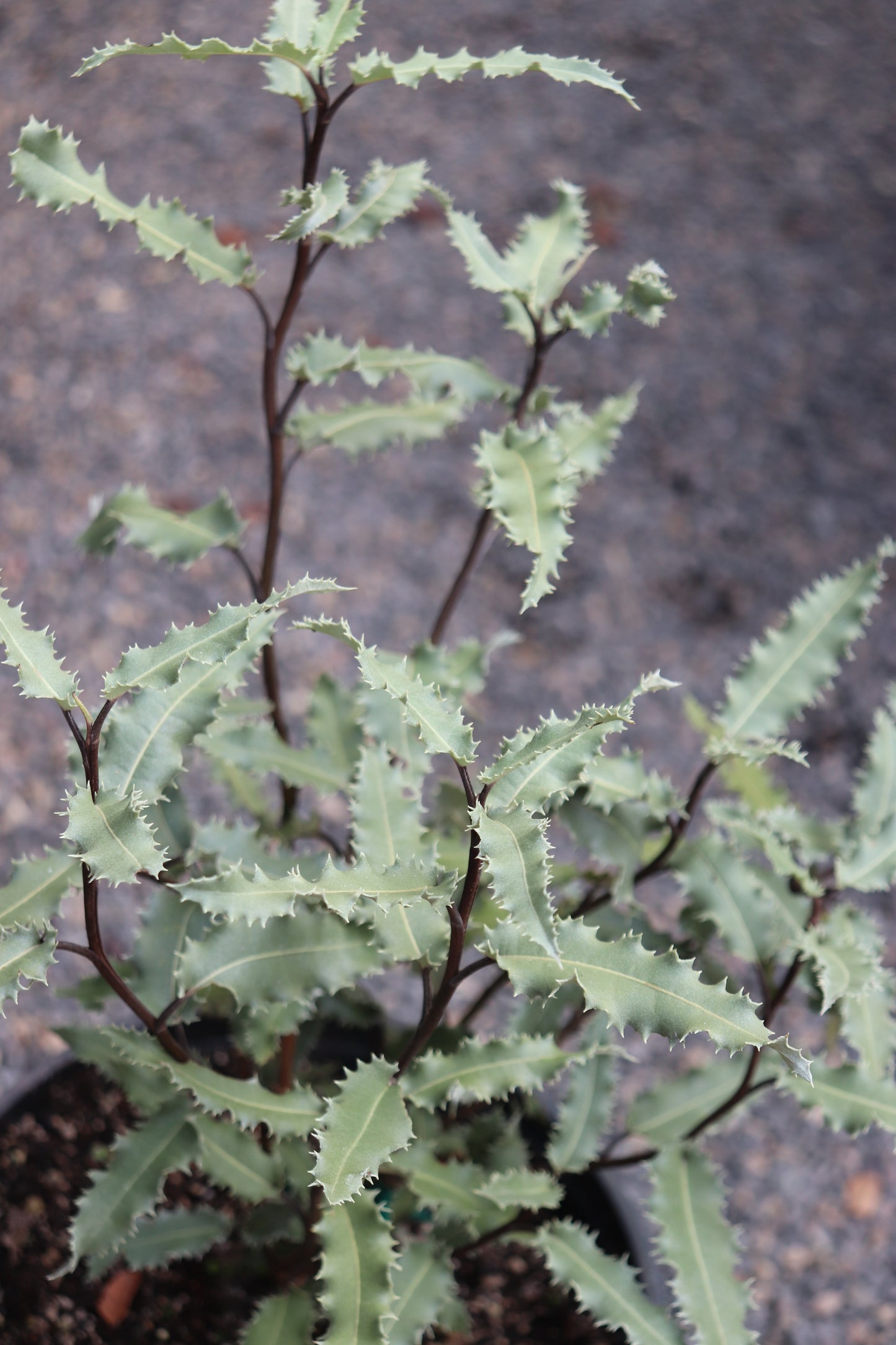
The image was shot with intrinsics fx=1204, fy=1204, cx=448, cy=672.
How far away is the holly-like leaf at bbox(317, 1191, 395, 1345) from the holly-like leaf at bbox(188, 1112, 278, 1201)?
19 centimetres

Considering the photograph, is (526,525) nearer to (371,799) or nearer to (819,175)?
(371,799)

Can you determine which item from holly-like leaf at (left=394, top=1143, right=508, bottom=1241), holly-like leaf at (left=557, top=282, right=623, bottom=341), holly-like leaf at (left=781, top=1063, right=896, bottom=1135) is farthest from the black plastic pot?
holly-like leaf at (left=557, top=282, right=623, bottom=341)

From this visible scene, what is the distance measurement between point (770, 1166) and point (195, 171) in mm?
2454

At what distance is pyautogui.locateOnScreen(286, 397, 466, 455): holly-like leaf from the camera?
3.60 ft

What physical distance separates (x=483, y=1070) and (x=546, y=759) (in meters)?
0.28

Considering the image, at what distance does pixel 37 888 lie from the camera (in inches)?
34.7

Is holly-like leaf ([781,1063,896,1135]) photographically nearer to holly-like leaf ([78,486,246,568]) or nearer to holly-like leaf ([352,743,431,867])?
holly-like leaf ([352,743,431,867])

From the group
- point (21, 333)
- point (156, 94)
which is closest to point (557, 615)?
point (21, 333)

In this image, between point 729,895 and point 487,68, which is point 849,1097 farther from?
point 487,68

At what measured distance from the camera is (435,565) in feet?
7.63

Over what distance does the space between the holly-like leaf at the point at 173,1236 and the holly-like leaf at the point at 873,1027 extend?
638mm

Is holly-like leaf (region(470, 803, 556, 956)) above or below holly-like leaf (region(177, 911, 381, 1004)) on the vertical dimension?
above

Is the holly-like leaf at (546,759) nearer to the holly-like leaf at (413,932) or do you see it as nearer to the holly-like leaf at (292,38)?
the holly-like leaf at (413,932)

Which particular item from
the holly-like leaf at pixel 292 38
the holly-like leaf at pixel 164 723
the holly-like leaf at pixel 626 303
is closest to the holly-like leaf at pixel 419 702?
the holly-like leaf at pixel 164 723
